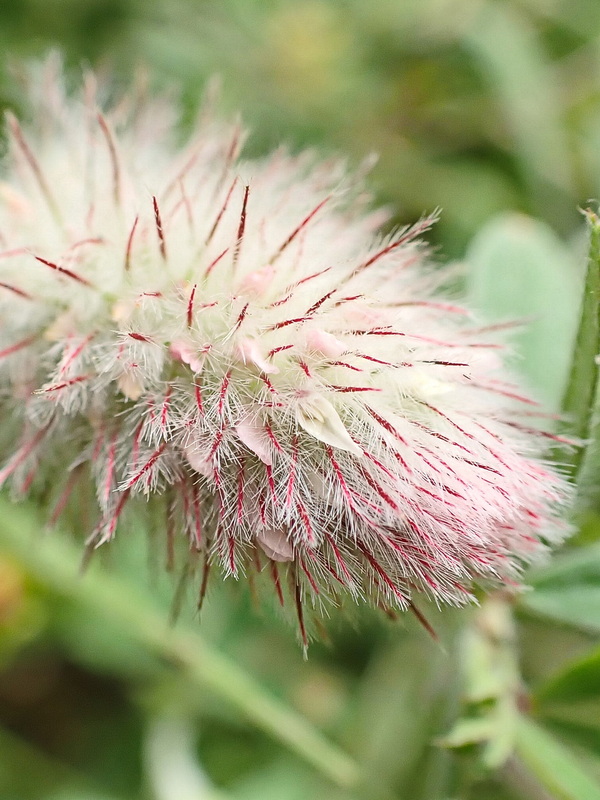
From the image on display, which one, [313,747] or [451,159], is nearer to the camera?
[313,747]

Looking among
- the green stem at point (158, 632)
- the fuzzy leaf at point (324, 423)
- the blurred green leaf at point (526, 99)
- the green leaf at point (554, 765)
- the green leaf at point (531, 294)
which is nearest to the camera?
the fuzzy leaf at point (324, 423)

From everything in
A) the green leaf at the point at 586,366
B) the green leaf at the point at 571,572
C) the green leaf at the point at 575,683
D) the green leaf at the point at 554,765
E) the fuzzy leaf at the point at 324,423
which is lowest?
Result: the green leaf at the point at 554,765

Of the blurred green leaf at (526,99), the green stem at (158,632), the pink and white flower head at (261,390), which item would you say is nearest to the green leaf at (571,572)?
the pink and white flower head at (261,390)

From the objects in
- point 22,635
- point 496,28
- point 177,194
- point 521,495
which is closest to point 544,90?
point 496,28

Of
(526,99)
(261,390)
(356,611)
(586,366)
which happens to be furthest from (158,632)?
(526,99)

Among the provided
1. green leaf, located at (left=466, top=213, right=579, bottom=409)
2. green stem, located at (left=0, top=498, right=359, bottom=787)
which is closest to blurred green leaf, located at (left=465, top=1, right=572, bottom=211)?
green leaf, located at (left=466, top=213, right=579, bottom=409)

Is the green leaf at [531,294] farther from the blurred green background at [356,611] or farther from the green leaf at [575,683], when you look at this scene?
the green leaf at [575,683]

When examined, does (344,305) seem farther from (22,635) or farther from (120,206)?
(22,635)
